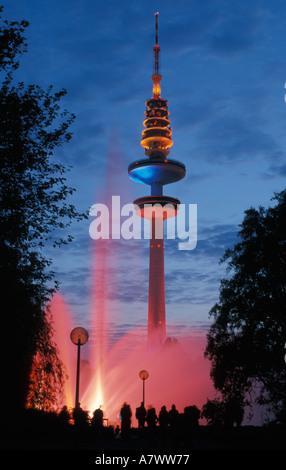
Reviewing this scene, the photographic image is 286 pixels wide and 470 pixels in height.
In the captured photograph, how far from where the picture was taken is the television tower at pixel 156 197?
14800 centimetres

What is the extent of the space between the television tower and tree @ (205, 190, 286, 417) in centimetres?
11333

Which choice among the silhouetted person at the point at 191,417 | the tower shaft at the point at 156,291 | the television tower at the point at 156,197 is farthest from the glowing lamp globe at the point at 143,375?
the tower shaft at the point at 156,291

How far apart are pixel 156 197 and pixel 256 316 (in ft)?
379

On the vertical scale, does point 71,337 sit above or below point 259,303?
below

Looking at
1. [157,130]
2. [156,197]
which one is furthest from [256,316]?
[157,130]

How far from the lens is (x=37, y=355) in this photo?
880 inches

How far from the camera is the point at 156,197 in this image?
146 metres

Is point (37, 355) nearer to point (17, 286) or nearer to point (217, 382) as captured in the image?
point (17, 286)

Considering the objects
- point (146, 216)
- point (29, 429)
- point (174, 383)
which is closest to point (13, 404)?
point (29, 429)

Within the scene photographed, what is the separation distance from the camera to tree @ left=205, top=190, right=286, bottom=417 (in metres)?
30.6

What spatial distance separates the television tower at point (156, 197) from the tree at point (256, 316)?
372ft

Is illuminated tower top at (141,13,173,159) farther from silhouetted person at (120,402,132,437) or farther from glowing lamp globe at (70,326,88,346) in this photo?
glowing lamp globe at (70,326,88,346)
